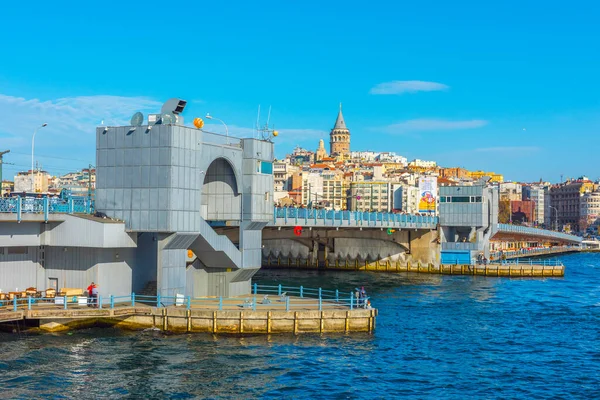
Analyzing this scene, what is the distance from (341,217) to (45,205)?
46.3 meters

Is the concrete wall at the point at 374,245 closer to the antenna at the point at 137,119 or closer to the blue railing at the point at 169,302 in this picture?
the blue railing at the point at 169,302

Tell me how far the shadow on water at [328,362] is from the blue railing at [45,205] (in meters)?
8.11

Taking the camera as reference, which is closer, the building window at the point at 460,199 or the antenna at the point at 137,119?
the antenna at the point at 137,119

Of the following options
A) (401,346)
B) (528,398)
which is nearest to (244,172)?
(401,346)

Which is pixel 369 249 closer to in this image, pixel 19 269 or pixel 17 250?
pixel 19 269

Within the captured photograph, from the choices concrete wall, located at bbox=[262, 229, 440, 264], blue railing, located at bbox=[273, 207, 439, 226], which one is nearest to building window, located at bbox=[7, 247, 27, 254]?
blue railing, located at bbox=[273, 207, 439, 226]

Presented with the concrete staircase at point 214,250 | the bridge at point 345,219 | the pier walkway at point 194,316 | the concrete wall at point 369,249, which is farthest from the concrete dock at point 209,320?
the concrete wall at point 369,249

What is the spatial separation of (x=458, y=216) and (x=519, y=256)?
54.7 meters

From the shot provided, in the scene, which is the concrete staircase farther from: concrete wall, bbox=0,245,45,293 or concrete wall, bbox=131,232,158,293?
concrete wall, bbox=0,245,45,293

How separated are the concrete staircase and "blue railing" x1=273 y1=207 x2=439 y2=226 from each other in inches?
682

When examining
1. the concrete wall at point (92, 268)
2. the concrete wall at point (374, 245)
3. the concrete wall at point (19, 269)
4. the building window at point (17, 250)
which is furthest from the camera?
the concrete wall at point (374, 245)

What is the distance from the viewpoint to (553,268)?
113500 millimetres

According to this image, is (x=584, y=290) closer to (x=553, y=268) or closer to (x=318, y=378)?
(x=553, y=268)

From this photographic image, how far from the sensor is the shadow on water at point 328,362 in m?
39.3
